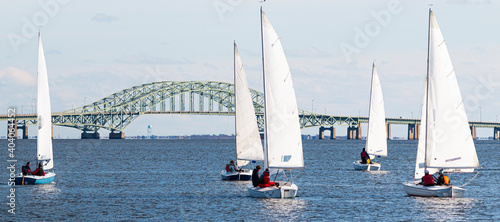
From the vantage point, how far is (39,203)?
105ft

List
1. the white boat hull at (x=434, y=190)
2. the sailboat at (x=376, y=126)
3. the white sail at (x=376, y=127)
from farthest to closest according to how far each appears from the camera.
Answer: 1. the white sail at (x=376, y=127)
2. the sailboat at (x=376, y=126)
3. the white boat hull at (x=434, y=190)

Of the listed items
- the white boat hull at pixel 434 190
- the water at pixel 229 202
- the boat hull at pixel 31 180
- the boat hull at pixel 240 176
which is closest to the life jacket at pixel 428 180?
the white boat hull at pixel 434 190

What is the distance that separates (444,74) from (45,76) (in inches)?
813

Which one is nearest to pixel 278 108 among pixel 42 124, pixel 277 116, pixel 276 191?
pixel 277 116

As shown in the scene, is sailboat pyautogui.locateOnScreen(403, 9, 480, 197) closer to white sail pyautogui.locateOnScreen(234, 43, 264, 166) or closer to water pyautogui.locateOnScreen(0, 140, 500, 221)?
water pyautogui.locateOnScreen(0, 140, 500, 221)

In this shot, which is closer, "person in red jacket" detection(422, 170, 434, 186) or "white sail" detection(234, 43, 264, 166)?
"person in red jacket" detection(422, 170, 434, 186)

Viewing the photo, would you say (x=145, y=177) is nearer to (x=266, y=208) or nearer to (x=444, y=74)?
(x=266, y=208)

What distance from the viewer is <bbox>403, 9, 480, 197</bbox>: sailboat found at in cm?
3128

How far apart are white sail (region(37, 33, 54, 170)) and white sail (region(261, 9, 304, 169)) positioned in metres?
14.0

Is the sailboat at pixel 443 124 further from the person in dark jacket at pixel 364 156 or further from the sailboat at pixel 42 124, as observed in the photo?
the person in dark jacket at pixel 364 156

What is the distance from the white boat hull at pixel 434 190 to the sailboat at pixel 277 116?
513 centimetres

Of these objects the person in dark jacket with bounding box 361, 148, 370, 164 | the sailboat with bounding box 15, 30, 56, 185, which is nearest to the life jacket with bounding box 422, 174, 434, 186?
the sailboat with bounding box 15, 30, 56, 185

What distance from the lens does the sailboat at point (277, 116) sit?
30.9 meters

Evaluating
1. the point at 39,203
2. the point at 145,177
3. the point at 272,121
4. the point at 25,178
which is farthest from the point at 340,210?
the point at 145,177
